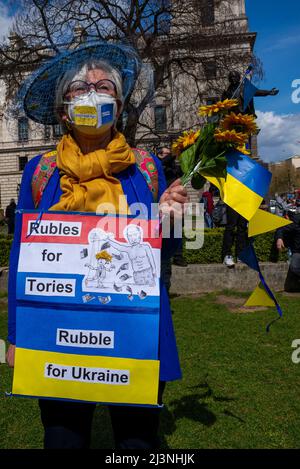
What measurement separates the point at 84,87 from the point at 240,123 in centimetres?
69

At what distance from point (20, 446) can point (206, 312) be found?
11.9ft

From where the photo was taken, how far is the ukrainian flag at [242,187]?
1929mm

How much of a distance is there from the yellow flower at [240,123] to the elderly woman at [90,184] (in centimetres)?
34

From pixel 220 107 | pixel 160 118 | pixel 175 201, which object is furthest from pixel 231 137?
pixel 160 118

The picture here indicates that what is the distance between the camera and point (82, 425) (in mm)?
1862

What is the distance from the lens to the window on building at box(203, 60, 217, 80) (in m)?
17.0

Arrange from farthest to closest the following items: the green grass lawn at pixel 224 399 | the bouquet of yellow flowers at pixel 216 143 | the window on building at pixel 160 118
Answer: the window on building at pixel 160 118 → the green grass lawn at pixel 224 399 → the bouquet of yellow flowers at pixel 216 143

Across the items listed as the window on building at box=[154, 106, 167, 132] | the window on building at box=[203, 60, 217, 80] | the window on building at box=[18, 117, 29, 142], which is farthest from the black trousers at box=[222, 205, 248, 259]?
the window on building at box=[154, 106, 167, 132]

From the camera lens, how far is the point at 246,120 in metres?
1.94

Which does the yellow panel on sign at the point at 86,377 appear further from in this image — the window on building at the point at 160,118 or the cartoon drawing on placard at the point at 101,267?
the window on building at the point at 160,118

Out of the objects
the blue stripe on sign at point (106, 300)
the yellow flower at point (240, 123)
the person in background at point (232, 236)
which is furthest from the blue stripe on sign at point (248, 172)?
→ the person in background at point (232, 236)

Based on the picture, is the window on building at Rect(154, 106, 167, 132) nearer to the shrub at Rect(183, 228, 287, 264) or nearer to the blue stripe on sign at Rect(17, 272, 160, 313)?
the shrub at Rect(183, 228, 287, 264)
